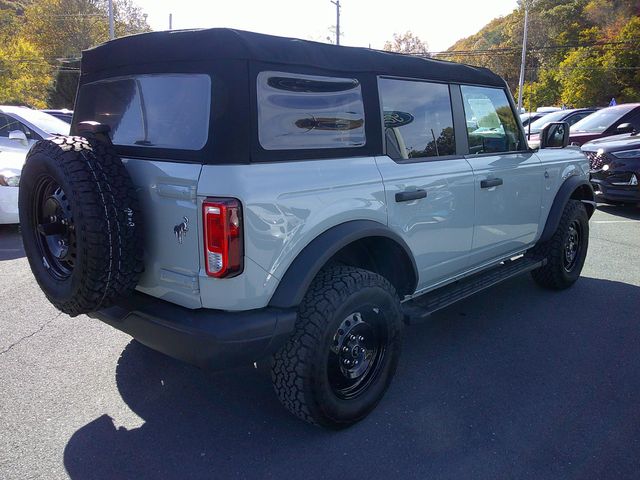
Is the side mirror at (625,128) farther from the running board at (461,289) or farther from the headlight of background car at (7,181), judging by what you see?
the headlight of background car at (7,181)

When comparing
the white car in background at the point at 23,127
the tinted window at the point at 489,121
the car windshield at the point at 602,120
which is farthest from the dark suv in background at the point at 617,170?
the white car in background at the point at 23,127

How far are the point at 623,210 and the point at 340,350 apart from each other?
27.6 ft

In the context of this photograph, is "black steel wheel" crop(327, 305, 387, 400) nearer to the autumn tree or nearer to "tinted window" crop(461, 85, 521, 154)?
"tinted window" crop(461, 85, 521, 154)

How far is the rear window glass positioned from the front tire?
3.25 feet

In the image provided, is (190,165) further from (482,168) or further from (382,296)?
(482,168)

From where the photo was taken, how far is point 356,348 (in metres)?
2.86

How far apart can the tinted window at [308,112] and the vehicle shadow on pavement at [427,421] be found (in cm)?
155

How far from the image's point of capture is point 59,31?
4597 cm

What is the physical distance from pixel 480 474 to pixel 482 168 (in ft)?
6.87

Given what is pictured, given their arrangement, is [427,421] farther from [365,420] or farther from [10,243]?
[10,243]

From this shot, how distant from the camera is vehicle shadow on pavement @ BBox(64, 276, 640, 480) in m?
2.53

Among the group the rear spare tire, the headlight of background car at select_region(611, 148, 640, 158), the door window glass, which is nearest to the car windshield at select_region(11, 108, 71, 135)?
the door window glass

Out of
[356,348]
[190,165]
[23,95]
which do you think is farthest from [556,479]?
[23,95]

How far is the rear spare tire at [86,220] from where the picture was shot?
2.28 metres
